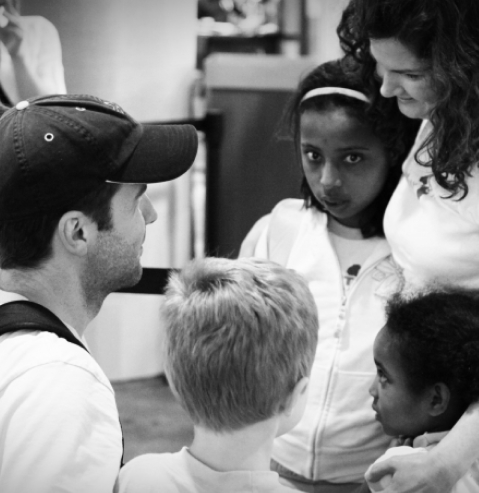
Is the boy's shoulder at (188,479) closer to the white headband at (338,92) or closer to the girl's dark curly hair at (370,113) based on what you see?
the girl's dark curly hair at (370,113)

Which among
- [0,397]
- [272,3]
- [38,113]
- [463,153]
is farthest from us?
[272,3]

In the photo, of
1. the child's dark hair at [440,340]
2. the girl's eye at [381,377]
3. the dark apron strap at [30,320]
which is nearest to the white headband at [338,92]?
the child's dark hair at [440,340]

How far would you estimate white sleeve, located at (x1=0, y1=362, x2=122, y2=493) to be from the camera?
103 centimetres

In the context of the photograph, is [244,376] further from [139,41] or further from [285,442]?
[139,41]

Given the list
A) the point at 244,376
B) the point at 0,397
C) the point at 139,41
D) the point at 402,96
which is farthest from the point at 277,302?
the point at 139,41

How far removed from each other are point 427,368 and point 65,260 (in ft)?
2.15

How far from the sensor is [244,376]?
110 cm

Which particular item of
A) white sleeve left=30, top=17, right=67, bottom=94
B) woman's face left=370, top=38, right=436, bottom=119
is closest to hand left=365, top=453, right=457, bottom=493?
woman's face left=370, top=38, right=436, bottom=119

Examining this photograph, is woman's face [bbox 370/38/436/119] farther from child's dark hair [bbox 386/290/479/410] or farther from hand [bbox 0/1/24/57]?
hand [bbox 0/1/24/57]

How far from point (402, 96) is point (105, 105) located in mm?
564

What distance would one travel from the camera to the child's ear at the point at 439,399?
1.35 metres

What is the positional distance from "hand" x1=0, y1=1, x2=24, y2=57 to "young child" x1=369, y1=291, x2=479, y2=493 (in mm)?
1291

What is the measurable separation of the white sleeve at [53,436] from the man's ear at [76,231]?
0.21 metres

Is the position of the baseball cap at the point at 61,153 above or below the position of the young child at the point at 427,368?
above
